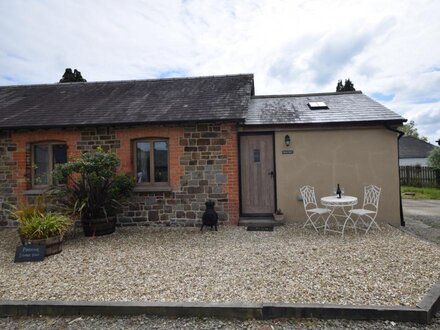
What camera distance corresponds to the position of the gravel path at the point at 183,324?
3.07 metres

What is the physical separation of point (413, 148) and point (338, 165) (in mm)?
31638

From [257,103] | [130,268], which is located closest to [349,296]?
[130,268]

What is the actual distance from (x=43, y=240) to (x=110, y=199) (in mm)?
1769

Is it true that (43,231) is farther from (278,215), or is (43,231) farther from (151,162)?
(278,215)

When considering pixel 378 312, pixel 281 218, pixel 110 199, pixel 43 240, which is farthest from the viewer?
pixel 281 218

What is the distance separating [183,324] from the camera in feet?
10.5

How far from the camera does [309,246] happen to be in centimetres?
559

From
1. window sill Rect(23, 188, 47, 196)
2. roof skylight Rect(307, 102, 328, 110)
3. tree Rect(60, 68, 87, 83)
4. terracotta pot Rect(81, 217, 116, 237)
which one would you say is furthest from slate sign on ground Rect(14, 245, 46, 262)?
tree Rect(60, 68, 87, 83)

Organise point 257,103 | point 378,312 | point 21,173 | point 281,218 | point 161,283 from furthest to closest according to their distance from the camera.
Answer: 1. point 257,103
2. point 21,173
3. point 281,218
4. point 161,283
5. point 378,312

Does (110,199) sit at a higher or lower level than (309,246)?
higher

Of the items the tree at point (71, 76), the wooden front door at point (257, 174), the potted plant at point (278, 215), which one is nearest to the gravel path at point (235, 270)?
the potted plant at point (278, 215)

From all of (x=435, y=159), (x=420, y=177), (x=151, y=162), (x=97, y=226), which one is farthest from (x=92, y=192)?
(x=435, y=159)

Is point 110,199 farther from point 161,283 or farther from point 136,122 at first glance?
point 161,283

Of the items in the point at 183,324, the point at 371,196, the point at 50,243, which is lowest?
the point at 183,324
